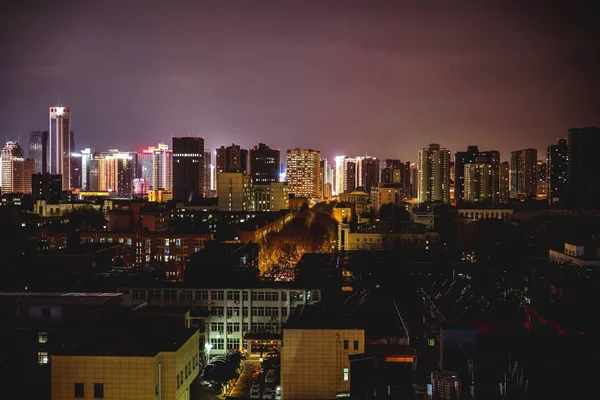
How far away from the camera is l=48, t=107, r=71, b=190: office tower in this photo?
45344 mm

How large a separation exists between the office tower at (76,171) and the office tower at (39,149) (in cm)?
192

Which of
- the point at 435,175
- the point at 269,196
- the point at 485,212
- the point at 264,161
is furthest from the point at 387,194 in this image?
the point at 264,161

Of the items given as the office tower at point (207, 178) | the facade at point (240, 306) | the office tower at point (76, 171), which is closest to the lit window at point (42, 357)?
the facade at point (240, 306)

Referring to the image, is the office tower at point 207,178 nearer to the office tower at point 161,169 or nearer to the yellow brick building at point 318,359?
the office tower at point 161,169

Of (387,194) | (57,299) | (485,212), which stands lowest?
(57,299)

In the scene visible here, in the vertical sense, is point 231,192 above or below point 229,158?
below

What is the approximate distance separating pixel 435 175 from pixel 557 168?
720 cm

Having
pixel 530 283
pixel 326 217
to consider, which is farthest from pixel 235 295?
pixel 326 217

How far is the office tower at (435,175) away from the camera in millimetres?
37125

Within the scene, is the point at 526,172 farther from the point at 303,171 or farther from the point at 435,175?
the point at 303,171

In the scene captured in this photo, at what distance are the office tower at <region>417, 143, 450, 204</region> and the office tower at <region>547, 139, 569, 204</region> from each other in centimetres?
610

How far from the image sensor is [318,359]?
5609mm

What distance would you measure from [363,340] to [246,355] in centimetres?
291

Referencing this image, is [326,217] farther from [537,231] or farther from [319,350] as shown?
[319,350]
